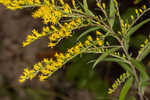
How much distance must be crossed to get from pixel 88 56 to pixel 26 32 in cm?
397

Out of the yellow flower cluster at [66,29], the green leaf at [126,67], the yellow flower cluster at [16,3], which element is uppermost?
the yellow flower cluster at [16,3]

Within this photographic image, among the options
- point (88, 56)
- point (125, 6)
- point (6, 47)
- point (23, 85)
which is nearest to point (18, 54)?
point (6, 47)


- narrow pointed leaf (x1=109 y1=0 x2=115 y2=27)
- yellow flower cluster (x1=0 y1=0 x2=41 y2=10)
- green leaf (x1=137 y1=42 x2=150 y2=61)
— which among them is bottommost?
green leaf (x1=137 y1=42 x2=150 y2=61)

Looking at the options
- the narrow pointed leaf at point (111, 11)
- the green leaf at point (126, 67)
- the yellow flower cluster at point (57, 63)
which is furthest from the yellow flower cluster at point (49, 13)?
the green leaf at point (126, 67)

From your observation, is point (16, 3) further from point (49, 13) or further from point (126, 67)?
point (126, 67)

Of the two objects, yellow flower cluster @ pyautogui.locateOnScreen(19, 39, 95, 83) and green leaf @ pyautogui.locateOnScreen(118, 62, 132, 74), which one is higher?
yellow flower cluster @ pyautogui.locateOnScreen(19, 39, 95, 83)

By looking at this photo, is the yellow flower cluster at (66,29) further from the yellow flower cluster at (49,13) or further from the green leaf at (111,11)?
the green leaf at (111,11)

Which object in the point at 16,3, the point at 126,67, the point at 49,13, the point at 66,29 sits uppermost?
the point at 16,3

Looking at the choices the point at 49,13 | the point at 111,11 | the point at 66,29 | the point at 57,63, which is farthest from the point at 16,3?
the point at 111,11

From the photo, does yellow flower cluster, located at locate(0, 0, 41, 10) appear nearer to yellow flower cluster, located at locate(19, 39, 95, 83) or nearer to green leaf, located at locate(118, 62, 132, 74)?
yellow flower cluster, located at locate(19, 39, 95, 83)

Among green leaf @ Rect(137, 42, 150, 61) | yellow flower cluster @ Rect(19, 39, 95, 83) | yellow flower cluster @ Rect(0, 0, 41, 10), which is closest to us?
yellow flower cluster @ Rect(0, 0, 41, 10)

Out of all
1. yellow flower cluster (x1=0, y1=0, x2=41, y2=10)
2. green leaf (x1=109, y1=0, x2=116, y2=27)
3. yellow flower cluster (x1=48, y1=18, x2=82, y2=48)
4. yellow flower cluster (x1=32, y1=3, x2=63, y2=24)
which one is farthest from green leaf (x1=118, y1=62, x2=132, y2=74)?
yellow flower cluster (x1=0, y1=0, x2=41, y2=10)

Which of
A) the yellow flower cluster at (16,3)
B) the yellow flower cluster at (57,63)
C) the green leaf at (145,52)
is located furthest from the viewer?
the green leaf at (145,52)

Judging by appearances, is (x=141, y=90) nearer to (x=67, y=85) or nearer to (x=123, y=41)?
(x=123, y=41)
